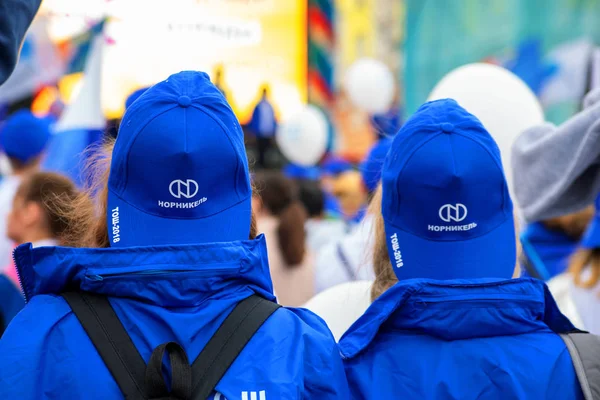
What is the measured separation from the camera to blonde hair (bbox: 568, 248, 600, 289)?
9.69ft

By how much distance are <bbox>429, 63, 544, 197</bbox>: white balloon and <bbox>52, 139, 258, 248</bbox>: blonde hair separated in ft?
6.60

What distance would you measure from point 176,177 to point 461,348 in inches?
29.3

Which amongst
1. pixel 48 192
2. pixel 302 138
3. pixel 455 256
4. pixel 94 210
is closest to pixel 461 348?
pixel 455 256

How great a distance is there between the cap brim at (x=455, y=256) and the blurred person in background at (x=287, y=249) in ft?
8.01

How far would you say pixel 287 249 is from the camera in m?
4.32

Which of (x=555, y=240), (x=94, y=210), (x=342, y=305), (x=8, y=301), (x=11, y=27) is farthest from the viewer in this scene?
(x=555, y=240)

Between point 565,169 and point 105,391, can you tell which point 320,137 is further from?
point 105,391

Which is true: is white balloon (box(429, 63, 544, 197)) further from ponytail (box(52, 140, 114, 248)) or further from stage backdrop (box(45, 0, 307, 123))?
stage backdrop (box(45, 0, 307, 123))

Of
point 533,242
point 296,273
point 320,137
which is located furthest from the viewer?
point 320,137

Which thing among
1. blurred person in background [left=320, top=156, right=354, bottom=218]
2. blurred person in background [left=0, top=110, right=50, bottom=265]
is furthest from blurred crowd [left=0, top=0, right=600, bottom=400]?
blurred person in background [left=320, top=156, right=354, bottom=218]

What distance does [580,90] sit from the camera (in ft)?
25.5

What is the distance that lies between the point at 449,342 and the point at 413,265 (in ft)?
0.72

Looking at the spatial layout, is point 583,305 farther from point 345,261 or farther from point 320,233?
point 320,233

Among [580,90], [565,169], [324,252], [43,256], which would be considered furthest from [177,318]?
[580,90]
